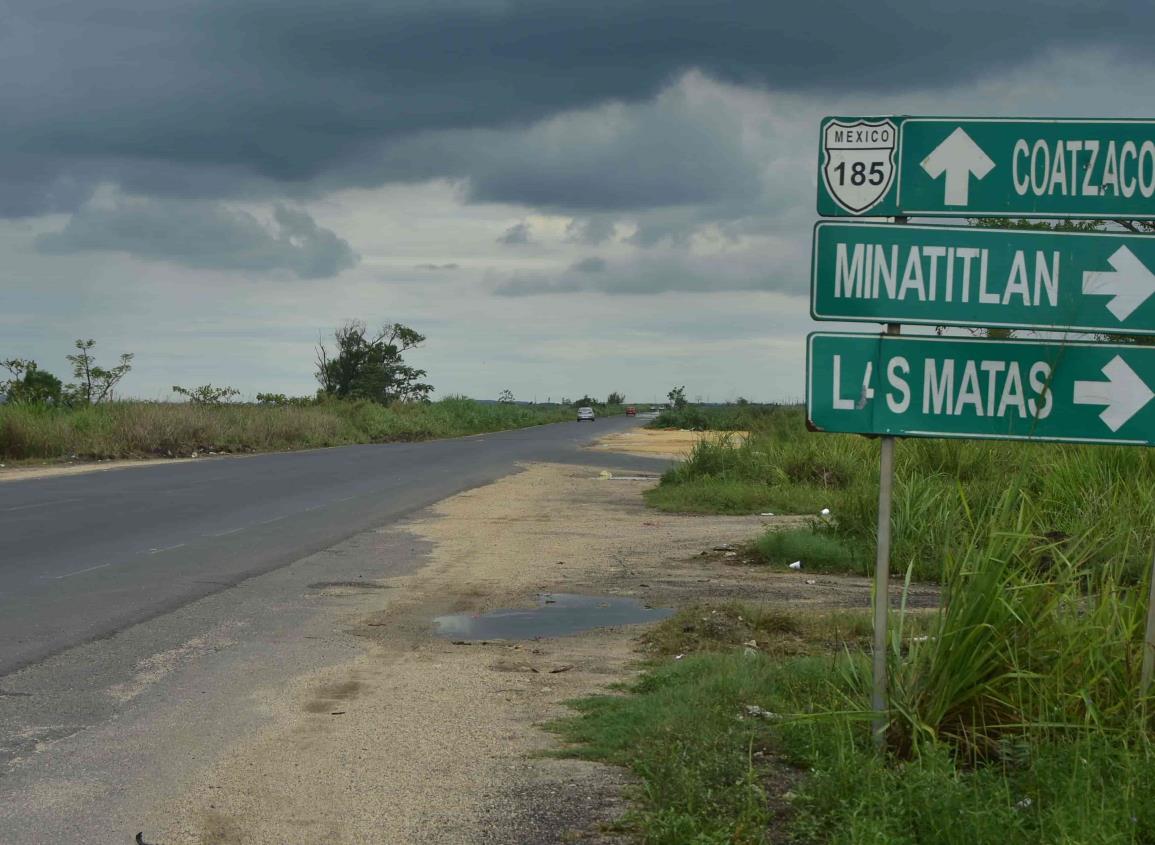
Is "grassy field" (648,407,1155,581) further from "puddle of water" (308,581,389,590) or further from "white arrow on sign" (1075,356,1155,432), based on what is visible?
"puddle of water" (308,581,389,590)

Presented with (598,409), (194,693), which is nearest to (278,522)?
(194,693)

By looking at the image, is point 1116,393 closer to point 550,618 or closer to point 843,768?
point 843,768

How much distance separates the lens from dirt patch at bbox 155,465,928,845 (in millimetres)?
5312

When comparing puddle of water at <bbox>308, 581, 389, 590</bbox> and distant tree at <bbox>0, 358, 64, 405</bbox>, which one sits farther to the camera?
distant tree at <bbox>0, 358, 64, 405</bbox>

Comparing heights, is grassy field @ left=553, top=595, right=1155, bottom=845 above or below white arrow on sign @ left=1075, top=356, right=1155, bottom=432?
below

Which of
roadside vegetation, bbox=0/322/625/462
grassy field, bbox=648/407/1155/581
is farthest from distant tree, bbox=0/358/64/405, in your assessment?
grassy field, bbox=648/407/1155/581

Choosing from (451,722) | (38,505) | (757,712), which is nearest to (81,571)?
(451,722)

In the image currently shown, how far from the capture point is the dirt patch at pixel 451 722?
17.4 ft

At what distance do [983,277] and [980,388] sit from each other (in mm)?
510

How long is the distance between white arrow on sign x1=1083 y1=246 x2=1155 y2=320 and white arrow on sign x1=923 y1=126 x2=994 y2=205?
0.67 m

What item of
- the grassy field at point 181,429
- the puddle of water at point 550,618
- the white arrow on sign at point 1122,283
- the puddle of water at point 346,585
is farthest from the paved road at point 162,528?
the white arrow on sign at point 1122,283

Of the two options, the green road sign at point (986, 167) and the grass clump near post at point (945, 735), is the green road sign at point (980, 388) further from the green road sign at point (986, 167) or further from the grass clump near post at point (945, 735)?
the green road sign at point (986, 167)

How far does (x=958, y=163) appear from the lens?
6043 mm

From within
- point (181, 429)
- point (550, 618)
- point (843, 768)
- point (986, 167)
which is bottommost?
point (550, 618)
